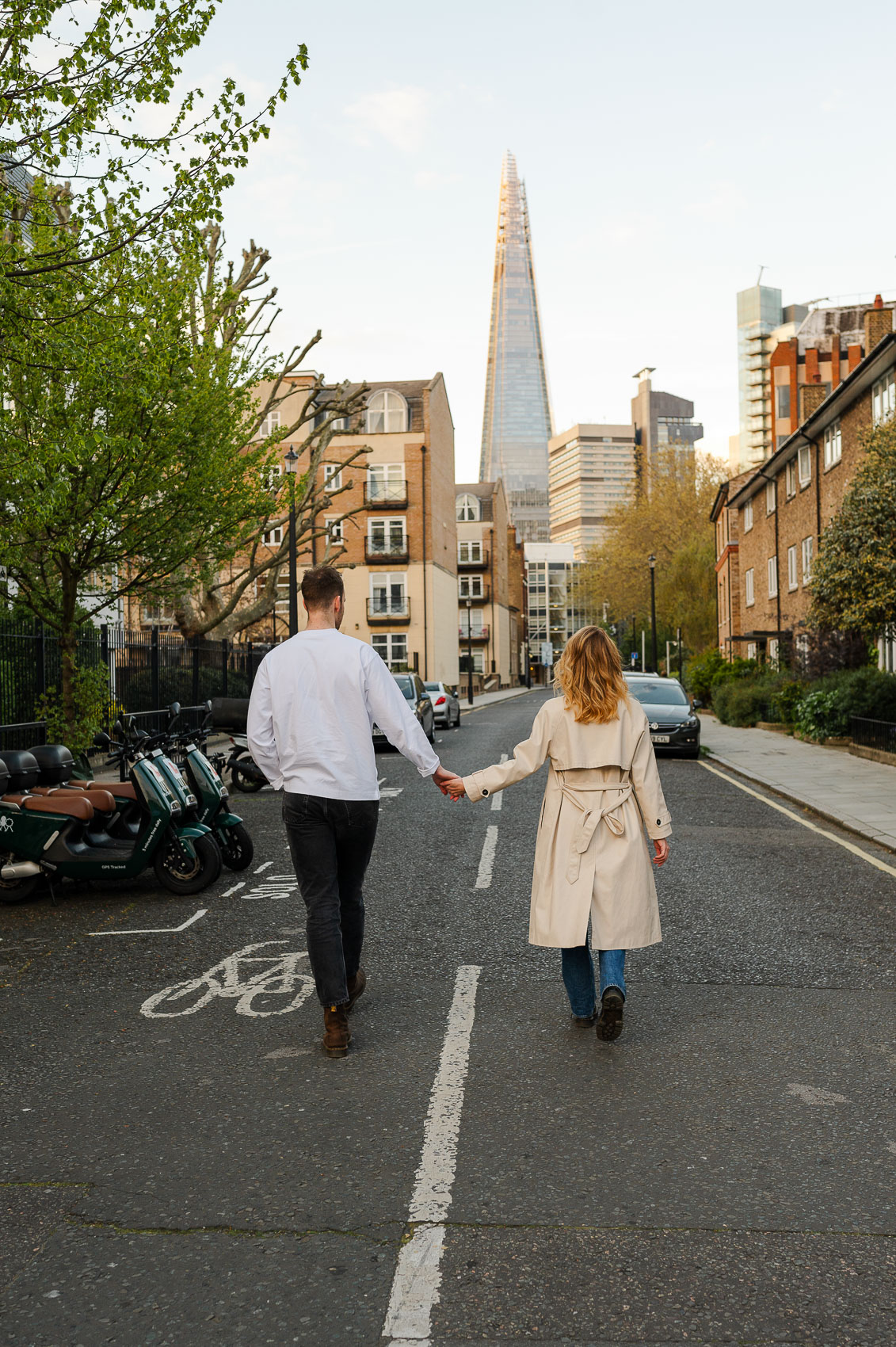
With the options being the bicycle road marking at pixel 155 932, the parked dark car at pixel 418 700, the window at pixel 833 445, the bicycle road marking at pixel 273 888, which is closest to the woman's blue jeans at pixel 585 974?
the bicycle road marking at pixel 155 932

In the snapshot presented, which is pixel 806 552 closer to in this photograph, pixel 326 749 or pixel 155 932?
pixel 155 932

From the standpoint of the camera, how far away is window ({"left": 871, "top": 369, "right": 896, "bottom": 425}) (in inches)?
949

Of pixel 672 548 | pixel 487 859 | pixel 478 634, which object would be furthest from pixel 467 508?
pixel 487 859

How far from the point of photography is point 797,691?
1062 inches

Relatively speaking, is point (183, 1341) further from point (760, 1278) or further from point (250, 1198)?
point (760, 1278)

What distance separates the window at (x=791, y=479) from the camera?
34.9 meters

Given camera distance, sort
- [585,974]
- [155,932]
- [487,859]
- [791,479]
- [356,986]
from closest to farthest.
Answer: [585,974], [356,986], [155,932], [487,859], [791,479]

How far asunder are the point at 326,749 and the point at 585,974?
1.53 meters

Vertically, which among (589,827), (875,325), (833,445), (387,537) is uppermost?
(875,325)

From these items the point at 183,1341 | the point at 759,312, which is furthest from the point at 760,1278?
the point at 759,312

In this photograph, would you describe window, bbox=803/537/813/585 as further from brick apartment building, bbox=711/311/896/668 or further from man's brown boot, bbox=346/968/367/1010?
man's brown boot, bbox=346/968/367/1010

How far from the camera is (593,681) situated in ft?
16.1

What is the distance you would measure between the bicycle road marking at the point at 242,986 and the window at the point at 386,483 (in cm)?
5398

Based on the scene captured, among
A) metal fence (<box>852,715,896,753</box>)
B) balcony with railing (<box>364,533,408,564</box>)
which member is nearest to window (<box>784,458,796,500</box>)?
metal fence (<box>852,715,896,753</box>)
